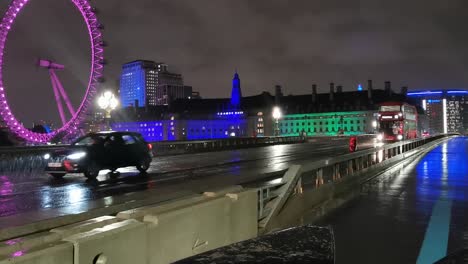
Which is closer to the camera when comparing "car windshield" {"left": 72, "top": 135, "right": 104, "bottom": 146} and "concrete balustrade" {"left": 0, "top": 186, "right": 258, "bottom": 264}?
"concrete balustrade" {"left": 0, "top": 186, "right": 258, "bottom": 264}

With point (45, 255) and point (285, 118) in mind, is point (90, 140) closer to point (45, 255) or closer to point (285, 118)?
point (45, 255)

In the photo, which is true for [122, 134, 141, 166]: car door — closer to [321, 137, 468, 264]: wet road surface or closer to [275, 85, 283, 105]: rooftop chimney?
[321, 137, 468, 264]: wet road surface

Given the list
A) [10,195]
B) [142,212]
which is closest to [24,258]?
[142,212]

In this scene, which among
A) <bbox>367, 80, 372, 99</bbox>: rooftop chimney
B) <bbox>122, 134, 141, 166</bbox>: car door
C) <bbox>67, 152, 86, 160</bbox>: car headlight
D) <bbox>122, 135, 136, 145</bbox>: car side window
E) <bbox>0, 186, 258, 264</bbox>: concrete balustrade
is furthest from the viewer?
<bbox>367, 80, 372, 99</bbox>: rooftop chimney

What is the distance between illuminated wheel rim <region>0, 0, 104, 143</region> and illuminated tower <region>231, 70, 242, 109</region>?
141m

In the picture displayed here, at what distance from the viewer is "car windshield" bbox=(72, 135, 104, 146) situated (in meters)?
17.8

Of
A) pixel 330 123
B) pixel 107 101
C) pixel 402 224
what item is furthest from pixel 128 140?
pixel 330 123

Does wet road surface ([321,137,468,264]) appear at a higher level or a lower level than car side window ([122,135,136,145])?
lower

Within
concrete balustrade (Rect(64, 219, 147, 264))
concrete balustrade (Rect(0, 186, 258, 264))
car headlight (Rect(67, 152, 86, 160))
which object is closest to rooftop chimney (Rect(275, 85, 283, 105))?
car headlight (Rect(67, 152, 86, 160))

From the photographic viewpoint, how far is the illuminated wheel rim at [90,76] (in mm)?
41875

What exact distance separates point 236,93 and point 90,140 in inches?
6938

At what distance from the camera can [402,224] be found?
921 centimetres

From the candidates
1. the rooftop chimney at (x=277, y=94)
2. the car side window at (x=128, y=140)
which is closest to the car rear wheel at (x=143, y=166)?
the car side window at (x=128, y=140)

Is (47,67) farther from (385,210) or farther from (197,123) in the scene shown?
(197,123)
